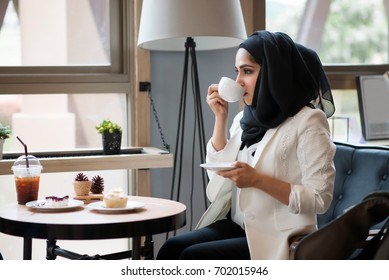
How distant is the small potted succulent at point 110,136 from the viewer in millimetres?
3178

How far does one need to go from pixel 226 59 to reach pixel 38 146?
1.05m

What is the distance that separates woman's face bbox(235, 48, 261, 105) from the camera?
7.86ft

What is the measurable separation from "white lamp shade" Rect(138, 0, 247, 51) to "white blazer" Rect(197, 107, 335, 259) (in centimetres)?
78

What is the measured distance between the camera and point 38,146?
3.35 meters

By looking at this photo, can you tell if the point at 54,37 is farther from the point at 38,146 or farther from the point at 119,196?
the point at 119,196

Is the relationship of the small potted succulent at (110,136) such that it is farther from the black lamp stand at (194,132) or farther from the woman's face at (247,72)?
the woman's face at (247,72)

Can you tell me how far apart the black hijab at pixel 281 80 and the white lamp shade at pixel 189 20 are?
0.61 m

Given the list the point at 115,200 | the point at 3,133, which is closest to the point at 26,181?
the point at 115,200

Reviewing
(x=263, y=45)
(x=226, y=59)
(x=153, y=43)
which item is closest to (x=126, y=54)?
(x=153, y=43)

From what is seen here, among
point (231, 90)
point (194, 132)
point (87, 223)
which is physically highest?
point (231, 90)

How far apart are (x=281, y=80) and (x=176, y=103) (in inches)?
49.4

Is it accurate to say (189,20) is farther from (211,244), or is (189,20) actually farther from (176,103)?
(211,244)

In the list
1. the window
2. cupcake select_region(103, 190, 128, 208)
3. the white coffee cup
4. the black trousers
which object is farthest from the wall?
cupcake select_region(103, 190, 128, 208)

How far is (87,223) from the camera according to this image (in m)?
2.06
